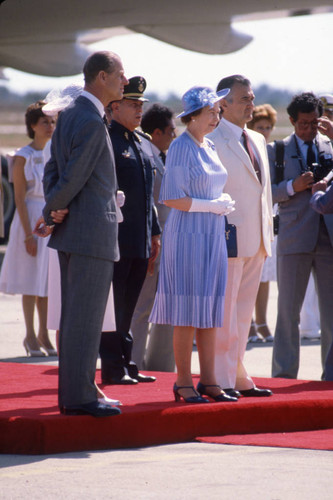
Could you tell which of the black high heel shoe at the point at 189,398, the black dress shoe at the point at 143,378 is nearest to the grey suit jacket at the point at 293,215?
the black dress shoe at the point at 143,378

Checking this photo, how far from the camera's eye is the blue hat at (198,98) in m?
5.30

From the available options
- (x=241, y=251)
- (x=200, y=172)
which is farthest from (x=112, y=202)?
(x=241, y=251)

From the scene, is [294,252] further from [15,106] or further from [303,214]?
[15,106]

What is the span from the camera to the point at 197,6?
16.0m

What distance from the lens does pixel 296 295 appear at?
6.93 m

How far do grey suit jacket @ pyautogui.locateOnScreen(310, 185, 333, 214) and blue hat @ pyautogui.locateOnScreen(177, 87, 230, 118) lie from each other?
1.19 m

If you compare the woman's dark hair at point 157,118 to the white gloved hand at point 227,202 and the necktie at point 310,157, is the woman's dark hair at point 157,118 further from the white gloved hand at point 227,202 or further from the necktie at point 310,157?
the white gloved hand at point 227,202

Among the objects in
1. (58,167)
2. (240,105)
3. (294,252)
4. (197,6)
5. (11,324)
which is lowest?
(11,324)

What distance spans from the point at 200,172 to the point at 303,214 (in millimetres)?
1796

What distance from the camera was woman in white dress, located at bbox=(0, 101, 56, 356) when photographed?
8258 millimetres

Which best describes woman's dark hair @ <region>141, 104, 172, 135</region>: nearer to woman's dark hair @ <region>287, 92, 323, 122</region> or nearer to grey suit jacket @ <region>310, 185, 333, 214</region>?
woman's dark hair @ <region>287, 92, 323, 122</region>

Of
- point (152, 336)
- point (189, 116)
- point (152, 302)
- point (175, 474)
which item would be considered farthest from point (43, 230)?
point (152, 336)

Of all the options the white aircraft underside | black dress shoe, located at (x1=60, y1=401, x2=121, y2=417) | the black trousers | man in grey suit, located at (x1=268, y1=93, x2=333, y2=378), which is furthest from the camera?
the white aircraft underside

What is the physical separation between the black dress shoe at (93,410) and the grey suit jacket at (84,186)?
69 centimetres
